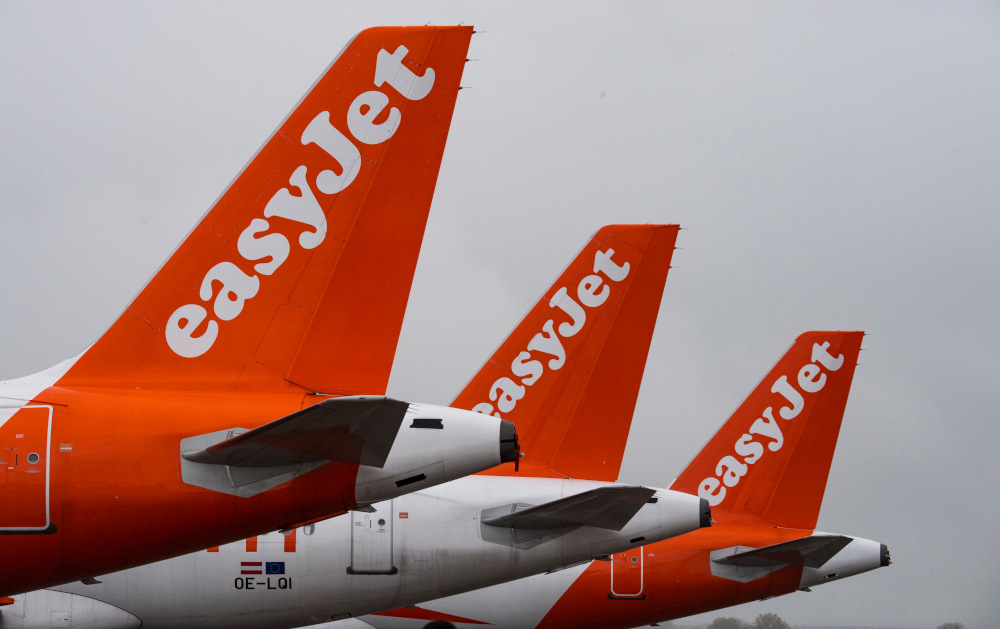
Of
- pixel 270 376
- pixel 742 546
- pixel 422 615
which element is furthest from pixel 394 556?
pixel 742 546

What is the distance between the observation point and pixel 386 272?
794cm

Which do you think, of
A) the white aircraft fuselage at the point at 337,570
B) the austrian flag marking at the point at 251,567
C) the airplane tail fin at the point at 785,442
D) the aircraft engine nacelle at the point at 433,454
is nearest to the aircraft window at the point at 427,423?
the aircraft engine nacelle at the point at 433,454

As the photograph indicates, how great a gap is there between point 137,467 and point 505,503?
6692 mm

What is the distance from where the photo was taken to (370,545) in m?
12.0

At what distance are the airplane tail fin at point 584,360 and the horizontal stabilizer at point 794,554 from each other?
3442mm

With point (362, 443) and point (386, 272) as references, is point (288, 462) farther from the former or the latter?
point (386, 272)

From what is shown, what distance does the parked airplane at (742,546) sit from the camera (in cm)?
1540

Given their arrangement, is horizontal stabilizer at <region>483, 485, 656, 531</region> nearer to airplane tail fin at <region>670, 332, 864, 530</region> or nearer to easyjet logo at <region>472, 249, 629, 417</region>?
easyjet logo at <region>472, 249, 629, 417</region>

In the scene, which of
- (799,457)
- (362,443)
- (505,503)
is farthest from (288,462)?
(799,457)

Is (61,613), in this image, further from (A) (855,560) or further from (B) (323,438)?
(A) (855,560)

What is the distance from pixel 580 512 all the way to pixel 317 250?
565 cm

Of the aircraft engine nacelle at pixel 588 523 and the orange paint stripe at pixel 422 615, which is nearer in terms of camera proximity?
the aircraft engine nacelle at pixel 588 523

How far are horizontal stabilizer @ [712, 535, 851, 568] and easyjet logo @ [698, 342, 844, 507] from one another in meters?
2.65

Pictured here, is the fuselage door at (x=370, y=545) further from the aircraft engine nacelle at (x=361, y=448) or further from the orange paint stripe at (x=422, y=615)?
the aircraft engine nacelle at (x=361, y=448)
